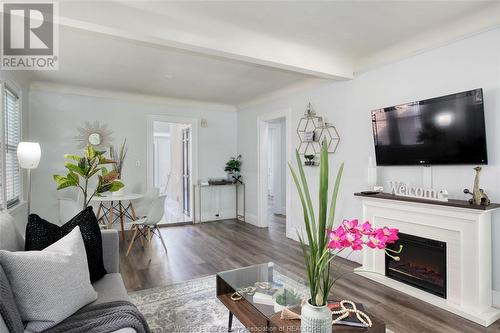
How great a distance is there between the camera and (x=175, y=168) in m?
7.79

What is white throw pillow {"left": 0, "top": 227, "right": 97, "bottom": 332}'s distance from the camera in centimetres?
129

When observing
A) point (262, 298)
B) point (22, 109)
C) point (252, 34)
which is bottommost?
point (262, 298)

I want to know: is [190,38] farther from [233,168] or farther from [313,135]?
[233,168]

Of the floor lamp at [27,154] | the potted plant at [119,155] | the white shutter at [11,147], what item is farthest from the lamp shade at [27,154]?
the potted plant at [119,155]

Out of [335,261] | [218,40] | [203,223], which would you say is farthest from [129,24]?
[203,223]

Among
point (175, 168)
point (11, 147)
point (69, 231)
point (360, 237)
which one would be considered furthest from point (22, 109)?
point (360, 237)

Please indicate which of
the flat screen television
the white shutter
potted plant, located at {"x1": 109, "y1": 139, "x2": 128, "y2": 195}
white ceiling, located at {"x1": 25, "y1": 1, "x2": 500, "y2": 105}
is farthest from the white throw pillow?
potted plant, located at {"x1": 109, "y1": 139, "x2": 128, "y2": 195}

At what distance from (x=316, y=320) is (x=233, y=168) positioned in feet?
16.1

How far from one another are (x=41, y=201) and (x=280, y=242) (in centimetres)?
388

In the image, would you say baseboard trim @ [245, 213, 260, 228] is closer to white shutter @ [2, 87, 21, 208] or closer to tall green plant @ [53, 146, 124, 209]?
tall green plant @ [53, 146, 124, 209]

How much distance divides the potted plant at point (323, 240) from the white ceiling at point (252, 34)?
1805mm

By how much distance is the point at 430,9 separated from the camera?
2.34 metres

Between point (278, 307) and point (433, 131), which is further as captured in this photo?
point (433, 131)

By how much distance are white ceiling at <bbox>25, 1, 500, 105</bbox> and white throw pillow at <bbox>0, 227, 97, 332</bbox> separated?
169 cm
